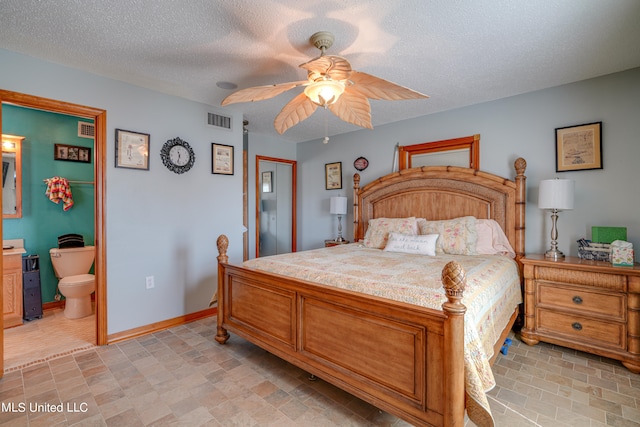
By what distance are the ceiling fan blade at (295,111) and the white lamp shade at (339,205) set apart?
2103mm

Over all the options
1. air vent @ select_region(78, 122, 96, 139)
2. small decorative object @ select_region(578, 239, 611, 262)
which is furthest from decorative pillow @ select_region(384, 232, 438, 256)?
air vent @ select_region(78, 122, 96, 139)

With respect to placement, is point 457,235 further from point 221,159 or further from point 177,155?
point 177,155

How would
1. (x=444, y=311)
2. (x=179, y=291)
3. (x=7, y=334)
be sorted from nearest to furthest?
(x=444, y=311) < (x=7, y=334) < (x=179, y=291)

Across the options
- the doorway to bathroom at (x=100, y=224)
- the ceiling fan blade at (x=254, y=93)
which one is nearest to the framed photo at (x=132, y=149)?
the doorway to bathroom at (x=100, y=224)

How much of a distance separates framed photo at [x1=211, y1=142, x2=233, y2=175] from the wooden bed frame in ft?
3.99

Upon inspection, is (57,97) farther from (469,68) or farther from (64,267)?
(469,68)

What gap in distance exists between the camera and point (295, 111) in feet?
7.84

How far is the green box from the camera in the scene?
8.40 ft

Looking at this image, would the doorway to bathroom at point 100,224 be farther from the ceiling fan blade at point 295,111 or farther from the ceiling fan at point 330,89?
the ceiling fan blade at point 295,111

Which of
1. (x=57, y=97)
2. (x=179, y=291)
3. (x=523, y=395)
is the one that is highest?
(x=57, y=97)

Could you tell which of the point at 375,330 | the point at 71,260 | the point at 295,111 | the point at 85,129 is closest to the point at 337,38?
the point at 295,111

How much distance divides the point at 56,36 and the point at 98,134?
85 centimetres

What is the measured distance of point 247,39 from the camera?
6.88 ft

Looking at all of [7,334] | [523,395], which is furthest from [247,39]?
[7,334]
